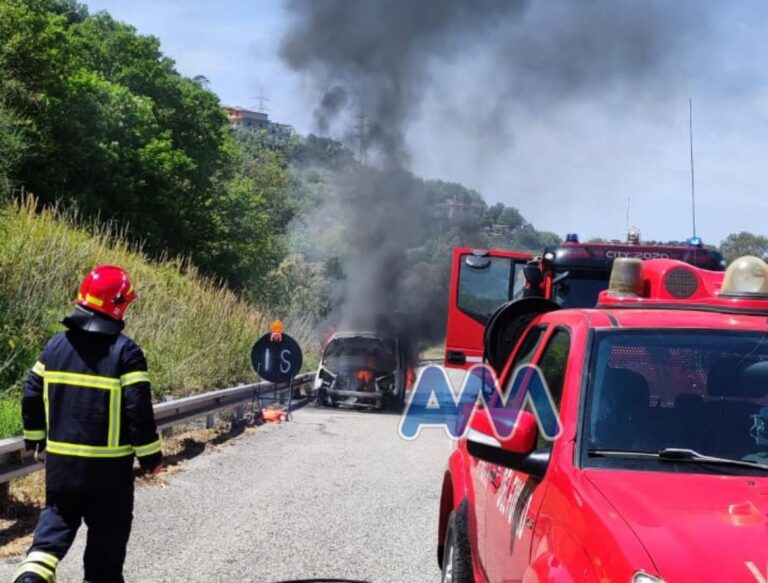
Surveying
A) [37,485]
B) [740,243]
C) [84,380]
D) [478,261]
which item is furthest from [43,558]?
[740,243]

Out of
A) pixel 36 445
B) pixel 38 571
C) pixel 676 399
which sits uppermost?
pixel 676 399

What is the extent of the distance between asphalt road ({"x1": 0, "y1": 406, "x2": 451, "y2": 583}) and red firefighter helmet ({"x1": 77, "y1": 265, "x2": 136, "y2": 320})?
1990 millimetres

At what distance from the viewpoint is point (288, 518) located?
7.69 metres

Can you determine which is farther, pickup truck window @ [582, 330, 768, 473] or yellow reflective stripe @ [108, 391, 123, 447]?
yellow reflective stripe @ [108, 391, 123, 447]

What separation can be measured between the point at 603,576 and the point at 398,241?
25826mm

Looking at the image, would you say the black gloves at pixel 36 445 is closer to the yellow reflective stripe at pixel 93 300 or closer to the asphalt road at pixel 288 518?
the yellow reflective stripe at pixel 93 300

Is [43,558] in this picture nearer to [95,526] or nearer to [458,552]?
[95,526]

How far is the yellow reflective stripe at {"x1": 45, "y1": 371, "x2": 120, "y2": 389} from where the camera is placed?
15.2 feet

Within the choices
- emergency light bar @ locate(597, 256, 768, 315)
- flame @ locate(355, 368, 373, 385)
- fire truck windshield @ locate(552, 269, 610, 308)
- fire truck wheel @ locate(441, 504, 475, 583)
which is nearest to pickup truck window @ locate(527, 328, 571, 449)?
emergency light bar @ locate(597, 256, 768, 315)

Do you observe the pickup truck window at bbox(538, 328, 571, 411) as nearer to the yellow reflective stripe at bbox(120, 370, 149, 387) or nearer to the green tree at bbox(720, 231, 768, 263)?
the yellow reflective stripe at bbox(120, 370, 149, 387)

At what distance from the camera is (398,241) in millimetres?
→ 28266

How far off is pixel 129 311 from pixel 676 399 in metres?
12.6

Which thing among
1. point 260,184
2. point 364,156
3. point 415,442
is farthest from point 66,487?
point 260,184

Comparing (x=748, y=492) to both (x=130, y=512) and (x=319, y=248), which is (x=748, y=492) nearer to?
(x=130, y=512)
